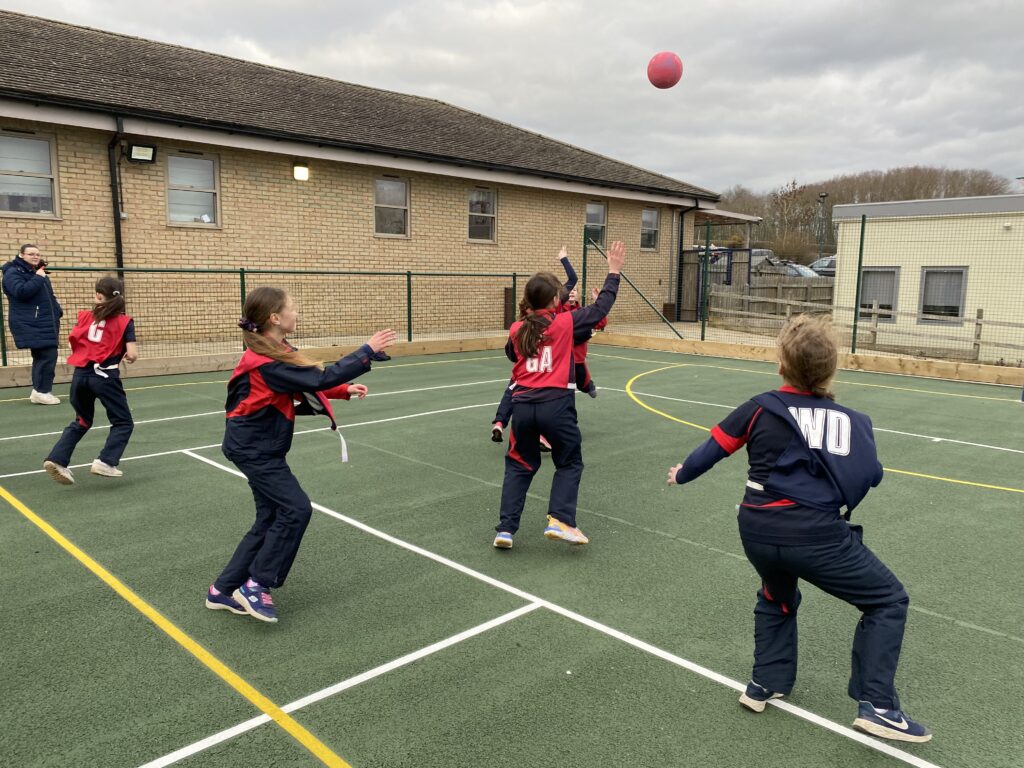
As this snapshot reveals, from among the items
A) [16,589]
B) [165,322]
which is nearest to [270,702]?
[16,589]

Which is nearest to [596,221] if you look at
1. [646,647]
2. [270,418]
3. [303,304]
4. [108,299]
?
[303,304]

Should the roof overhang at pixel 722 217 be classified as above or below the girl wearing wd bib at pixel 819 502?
above

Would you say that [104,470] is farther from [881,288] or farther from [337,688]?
[881,288]

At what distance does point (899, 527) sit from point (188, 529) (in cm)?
517

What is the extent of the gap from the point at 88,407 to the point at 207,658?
3622 mm

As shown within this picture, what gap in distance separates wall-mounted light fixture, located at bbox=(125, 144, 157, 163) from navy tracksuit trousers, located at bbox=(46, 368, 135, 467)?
9888 millimetres

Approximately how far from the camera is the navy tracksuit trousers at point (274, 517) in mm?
3922

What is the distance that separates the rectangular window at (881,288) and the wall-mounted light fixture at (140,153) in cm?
1675

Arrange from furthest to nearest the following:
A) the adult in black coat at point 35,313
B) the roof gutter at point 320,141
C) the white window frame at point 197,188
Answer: the white window frame at point 197,188, the roof gutter at point 320,141, the adult in black coat at point 35,313

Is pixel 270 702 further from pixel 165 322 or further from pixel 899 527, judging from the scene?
pixel 165 322

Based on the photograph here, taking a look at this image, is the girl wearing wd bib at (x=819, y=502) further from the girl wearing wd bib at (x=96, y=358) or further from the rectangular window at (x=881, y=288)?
the rectangular window at (x=881, y=288)

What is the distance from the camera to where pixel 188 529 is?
18.0 ft

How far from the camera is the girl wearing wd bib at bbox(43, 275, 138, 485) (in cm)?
633

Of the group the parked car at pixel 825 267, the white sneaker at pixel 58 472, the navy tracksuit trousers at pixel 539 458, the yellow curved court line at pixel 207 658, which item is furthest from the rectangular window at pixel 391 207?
the parked car at pixel 825 267
